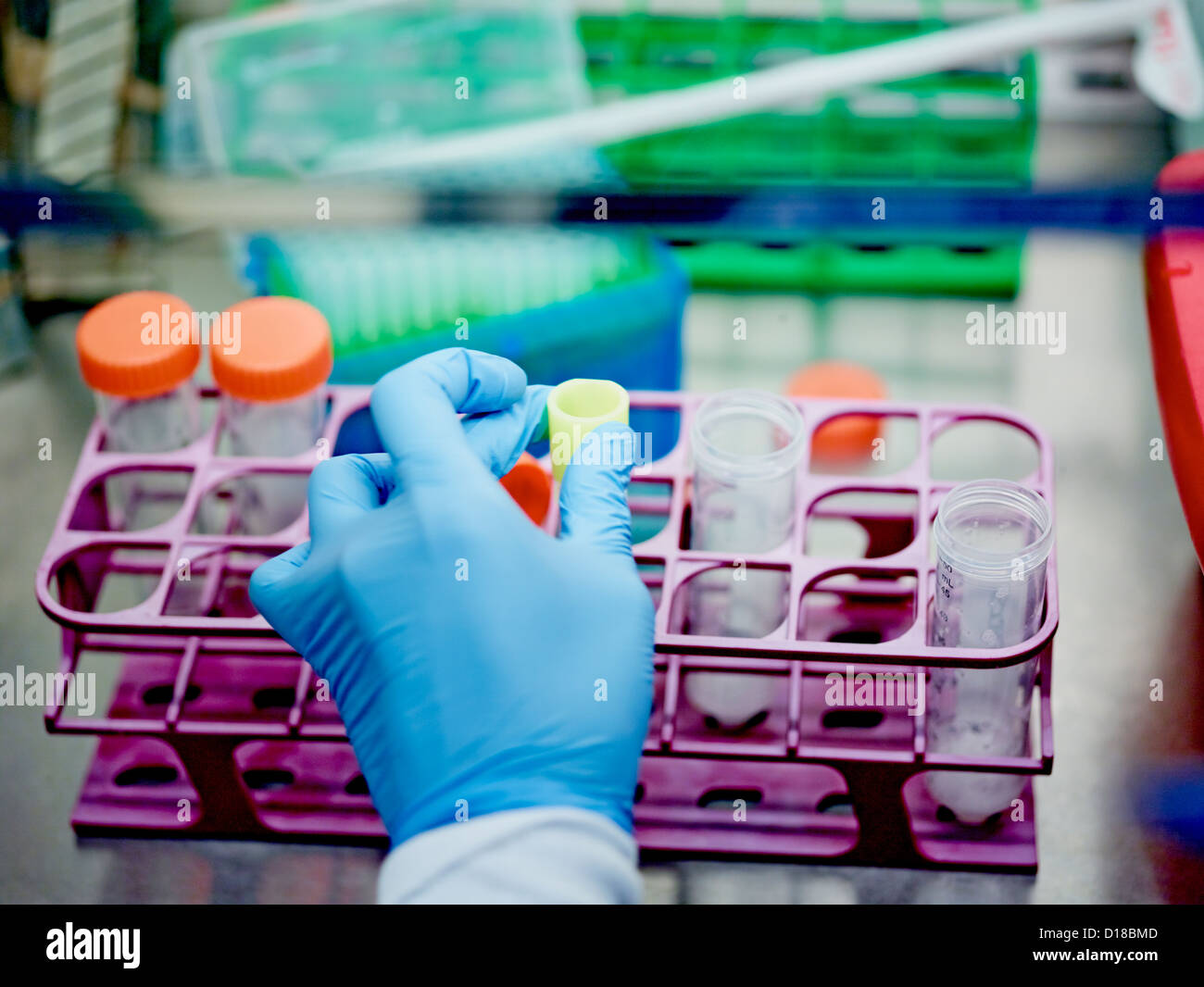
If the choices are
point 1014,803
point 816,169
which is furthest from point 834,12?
point 1014,803

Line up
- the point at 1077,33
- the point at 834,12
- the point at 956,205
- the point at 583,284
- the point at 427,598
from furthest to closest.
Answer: the point at 834,12 → the point at 1077,33 → the point at 583,284 → the point at 956,205 → the point at 427,598

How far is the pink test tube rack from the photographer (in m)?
1.20

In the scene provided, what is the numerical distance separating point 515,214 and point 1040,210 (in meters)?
0.46

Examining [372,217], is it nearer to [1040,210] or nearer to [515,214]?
[515,214]

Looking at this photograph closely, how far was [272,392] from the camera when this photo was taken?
1295 millimetres

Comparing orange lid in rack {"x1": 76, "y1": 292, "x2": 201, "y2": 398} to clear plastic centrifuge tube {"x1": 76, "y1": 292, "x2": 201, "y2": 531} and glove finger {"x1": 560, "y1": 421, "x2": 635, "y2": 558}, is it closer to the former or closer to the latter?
clear plastic centrifuge tube {"x1": 76, "y1": 292, "x2": 201, "y2": 531}

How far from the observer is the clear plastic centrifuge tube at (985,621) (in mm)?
1163

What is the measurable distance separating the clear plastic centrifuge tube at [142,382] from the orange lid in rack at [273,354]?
45 mm

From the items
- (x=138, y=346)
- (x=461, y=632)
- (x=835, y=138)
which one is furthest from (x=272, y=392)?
Result: (x=835, y=138)

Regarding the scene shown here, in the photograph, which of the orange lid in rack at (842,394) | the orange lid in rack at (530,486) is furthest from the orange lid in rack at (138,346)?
the orange lid in rack at (842,394)

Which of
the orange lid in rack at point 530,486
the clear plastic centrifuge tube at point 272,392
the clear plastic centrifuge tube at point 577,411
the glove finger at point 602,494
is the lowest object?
the glove finger at point 602,494

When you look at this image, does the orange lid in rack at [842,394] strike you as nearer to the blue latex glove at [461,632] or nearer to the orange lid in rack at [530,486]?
the orange lid in rack at [530,486]

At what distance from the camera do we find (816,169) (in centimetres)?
178

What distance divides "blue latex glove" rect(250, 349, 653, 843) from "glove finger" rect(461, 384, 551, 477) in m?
0.04
